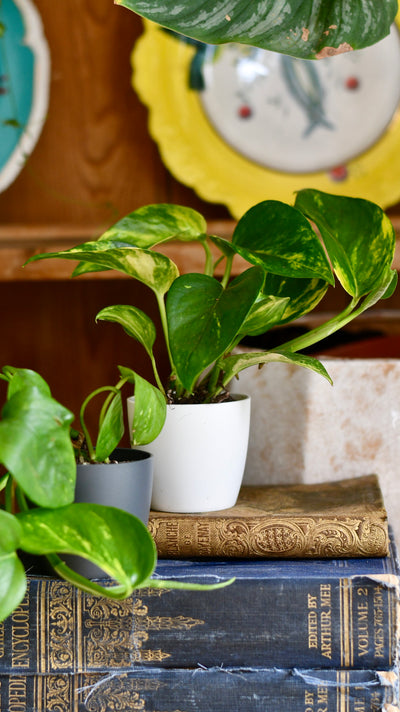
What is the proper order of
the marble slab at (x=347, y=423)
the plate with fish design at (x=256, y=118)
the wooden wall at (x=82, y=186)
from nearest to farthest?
1. the marble slab at (x=347, y=423)
2. the plate with fish design at (x=256, y=118)
3. the wooden wall at (x=82, y=186)

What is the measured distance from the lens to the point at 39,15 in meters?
1.05

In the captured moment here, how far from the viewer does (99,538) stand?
0.39 metres

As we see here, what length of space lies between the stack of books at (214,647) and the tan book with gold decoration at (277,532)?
0.13 ft

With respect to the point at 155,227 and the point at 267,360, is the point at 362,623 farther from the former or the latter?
the point at 155,227

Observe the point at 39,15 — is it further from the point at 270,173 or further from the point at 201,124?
the point at 270,173

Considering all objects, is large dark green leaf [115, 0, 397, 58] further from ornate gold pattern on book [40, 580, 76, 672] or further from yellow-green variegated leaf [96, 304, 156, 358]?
ornate gold pattern on book [40, 580, 76, 672]

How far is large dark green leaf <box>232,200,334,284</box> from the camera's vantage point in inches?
18.5

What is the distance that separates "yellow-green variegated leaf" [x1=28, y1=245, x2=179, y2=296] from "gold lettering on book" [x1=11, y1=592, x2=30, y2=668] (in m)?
0.22

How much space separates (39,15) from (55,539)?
2.88 feet

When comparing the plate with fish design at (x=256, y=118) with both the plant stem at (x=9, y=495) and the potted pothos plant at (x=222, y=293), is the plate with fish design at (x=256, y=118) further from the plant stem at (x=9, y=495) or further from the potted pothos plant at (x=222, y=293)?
the plant stem at (x=9, y=495)

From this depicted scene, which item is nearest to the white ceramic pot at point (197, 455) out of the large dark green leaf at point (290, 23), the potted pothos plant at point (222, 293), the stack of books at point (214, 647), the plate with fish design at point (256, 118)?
the potted pothos plant at point (222, 293)

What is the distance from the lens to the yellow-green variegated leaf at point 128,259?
0.48 m

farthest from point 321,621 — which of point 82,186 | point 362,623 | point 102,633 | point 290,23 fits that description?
point 82,186

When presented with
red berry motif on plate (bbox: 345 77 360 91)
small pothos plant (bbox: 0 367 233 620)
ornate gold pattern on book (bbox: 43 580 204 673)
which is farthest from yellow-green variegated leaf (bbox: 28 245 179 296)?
red berry motif on plate (bbox: 345 77 360 91)
